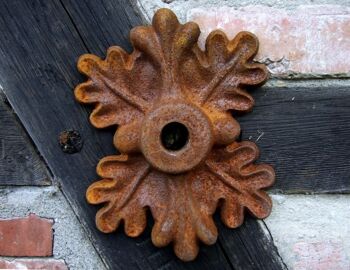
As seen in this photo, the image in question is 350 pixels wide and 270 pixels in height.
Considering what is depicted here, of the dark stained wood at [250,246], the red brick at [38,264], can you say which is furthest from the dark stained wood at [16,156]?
the dark stained wood at [250,246]

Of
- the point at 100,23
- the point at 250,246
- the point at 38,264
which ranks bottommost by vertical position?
the point at 250,246

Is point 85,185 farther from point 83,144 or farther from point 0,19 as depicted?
point 0,19

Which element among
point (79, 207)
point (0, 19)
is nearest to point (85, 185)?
point (79, 207)

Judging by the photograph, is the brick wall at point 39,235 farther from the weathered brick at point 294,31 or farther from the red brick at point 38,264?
the weathered brick at point 294,31

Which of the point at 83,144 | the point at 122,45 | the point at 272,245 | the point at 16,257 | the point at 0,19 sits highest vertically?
the point at 0,19

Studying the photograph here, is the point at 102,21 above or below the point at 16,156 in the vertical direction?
above

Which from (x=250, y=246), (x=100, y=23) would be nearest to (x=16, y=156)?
(x=100, y=23)

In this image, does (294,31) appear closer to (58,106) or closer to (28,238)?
(58,106)
